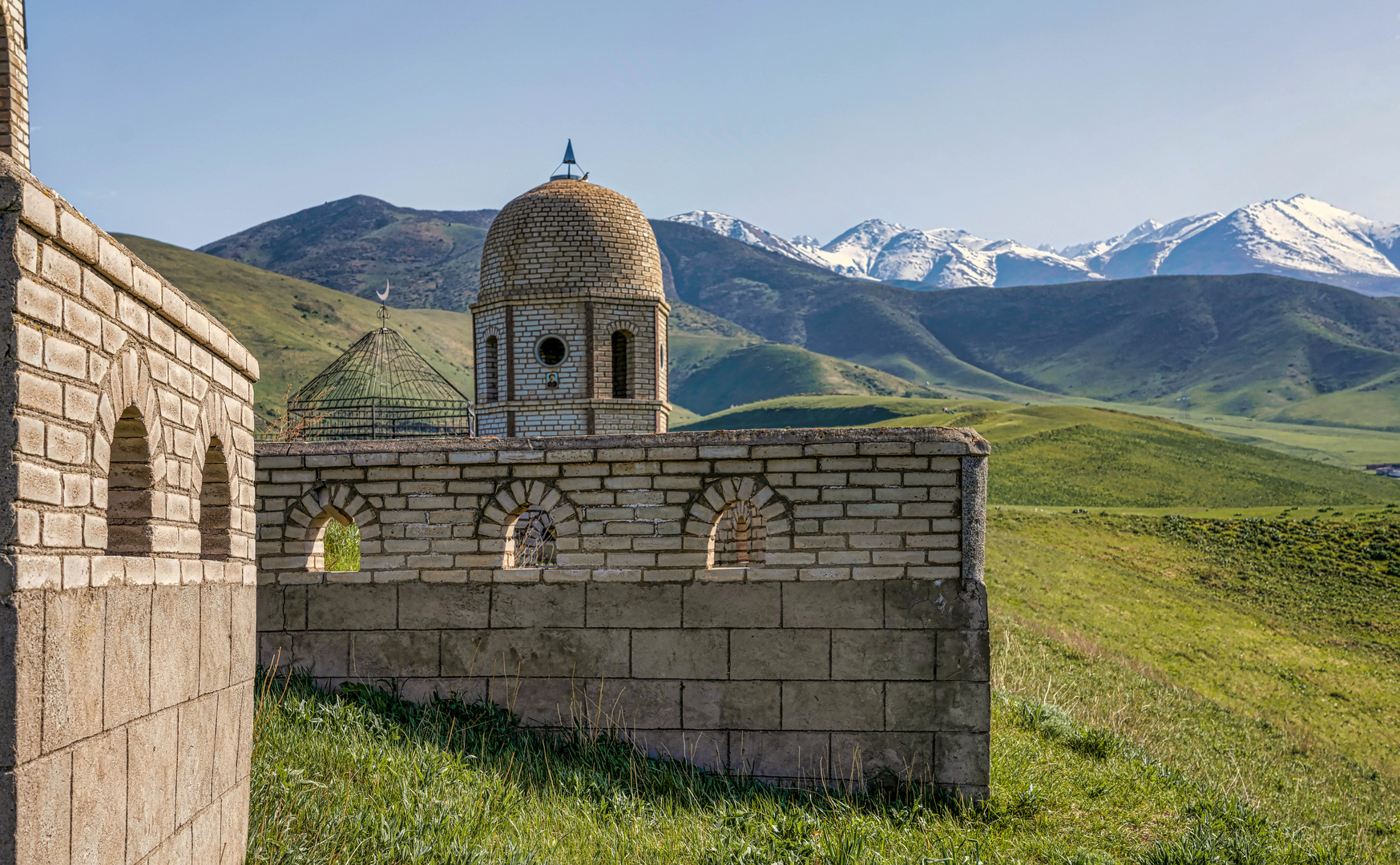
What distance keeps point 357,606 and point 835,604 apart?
3748mm

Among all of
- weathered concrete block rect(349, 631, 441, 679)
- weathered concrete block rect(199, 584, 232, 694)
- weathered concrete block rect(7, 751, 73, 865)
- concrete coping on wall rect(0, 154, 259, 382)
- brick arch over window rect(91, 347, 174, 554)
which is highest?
concrete coping on wall rect(0, 154, 259, 382)

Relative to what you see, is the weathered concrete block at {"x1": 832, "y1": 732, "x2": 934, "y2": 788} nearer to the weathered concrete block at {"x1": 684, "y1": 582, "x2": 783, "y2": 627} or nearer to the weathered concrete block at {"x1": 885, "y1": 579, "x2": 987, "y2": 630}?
the weathered concrete block at {"x1": 885, "y1": 579, "x2": 987, "y2": 630}

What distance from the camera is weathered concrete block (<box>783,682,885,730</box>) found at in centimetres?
805

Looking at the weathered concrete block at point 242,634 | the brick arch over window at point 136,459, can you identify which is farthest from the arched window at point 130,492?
the weathered concrete block at point 242,634

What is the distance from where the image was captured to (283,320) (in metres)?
100

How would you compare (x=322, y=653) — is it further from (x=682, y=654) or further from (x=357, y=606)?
(x=682, y=654)

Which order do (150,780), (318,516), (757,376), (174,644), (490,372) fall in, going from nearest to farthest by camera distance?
(150,780)
(174,644)
(318,516)
(490,372)
(757,376)

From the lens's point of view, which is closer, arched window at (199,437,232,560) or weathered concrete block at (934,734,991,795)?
arched window at (199,437,232,560)

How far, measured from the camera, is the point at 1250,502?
53.4 meters

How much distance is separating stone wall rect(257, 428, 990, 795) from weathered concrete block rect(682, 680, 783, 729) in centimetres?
1

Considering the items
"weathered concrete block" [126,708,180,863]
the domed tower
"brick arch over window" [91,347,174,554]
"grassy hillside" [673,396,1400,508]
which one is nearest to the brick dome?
the domed tower

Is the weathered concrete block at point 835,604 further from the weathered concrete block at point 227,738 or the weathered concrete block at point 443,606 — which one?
the weathered concrete block at point 227,738

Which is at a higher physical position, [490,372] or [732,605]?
[490,372]

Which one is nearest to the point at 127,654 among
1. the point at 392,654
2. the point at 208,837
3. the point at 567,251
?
the point at 208,837
